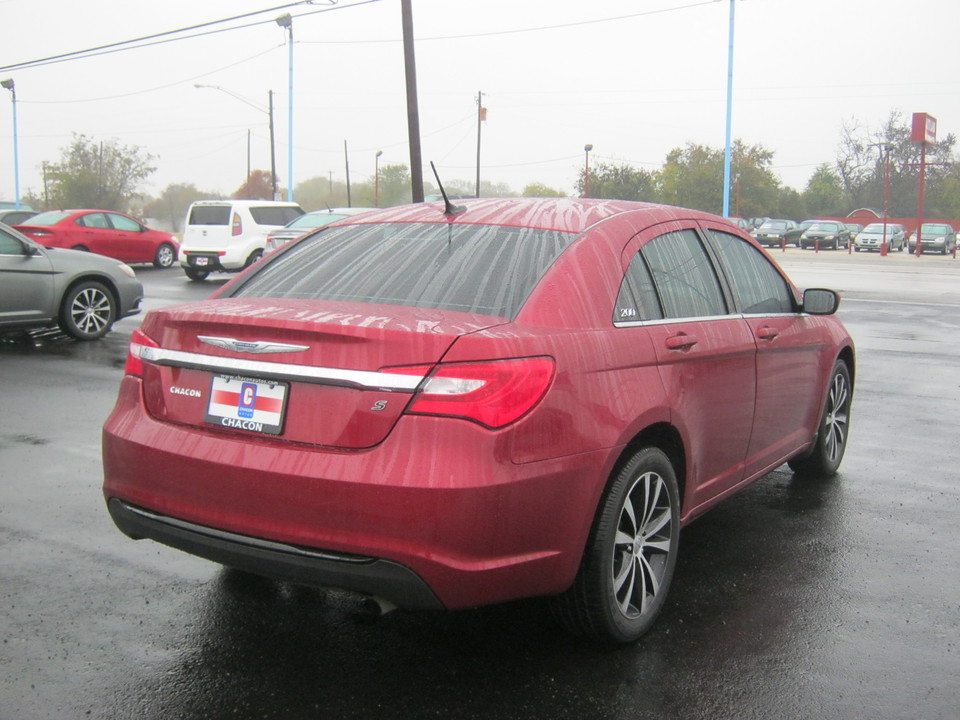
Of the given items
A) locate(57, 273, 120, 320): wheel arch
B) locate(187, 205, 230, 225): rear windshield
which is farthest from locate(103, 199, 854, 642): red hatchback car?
locate(187, 205, 230, 225): rear windshield

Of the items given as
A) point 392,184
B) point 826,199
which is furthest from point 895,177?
point 392,184

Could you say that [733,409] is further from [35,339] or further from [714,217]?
[35,339]

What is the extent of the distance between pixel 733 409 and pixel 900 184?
342 ft

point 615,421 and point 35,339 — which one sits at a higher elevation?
point 615,421

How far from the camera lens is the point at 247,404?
3102 mm

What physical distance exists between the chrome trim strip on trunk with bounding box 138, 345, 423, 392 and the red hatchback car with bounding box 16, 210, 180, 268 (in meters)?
22.1

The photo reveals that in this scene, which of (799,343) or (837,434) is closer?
(799,343)

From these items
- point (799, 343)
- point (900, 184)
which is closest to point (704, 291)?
point (799, 343)

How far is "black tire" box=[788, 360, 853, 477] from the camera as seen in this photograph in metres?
5.76

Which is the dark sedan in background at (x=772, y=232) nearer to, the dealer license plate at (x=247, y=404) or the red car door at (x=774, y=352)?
the red car door at (x=774, y=352)

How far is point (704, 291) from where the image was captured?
428 centimetres

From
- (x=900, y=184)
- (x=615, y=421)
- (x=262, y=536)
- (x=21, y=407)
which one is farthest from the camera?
(x=900, y=184)

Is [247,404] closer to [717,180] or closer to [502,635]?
[502,635]

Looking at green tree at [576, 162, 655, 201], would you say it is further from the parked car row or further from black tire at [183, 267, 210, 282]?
black tire at [183, 267, 210, 282]
